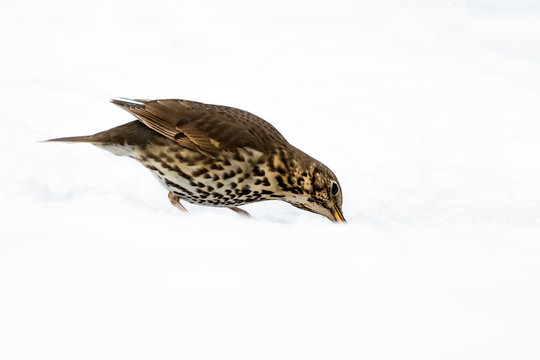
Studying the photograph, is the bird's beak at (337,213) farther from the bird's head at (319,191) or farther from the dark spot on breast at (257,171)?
the dark spot on breast at (257,171)

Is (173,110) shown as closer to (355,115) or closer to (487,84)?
(355,115)

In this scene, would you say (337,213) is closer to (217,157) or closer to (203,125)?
(217,157)

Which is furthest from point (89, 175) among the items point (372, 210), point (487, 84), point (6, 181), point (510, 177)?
point (487, 84)

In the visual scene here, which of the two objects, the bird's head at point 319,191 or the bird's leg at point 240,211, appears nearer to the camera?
the bird's head at point 319,191

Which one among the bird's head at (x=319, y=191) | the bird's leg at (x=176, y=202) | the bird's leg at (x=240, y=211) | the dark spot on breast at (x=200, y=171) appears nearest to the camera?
the dark spot on breast at (x=200, y=171)

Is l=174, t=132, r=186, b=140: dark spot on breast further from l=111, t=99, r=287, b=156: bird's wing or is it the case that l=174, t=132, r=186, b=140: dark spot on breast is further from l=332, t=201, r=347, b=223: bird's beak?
l=332, t=201, r=347, b=223: bird's beak

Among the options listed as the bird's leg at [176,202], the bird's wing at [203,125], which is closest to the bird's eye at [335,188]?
the bird's wing at [203,125]

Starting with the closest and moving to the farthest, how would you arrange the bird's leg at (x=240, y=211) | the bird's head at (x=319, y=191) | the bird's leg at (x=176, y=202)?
the bird's head at (x=319, y=191) < the bird's leg at (x=176, y=202) < the bird's leg at (x=240, y=211)

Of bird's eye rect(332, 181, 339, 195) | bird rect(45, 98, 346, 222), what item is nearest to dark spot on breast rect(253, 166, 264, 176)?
bird rect(45, 98, 346, 222)

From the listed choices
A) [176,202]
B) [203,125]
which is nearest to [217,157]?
[203,125]
